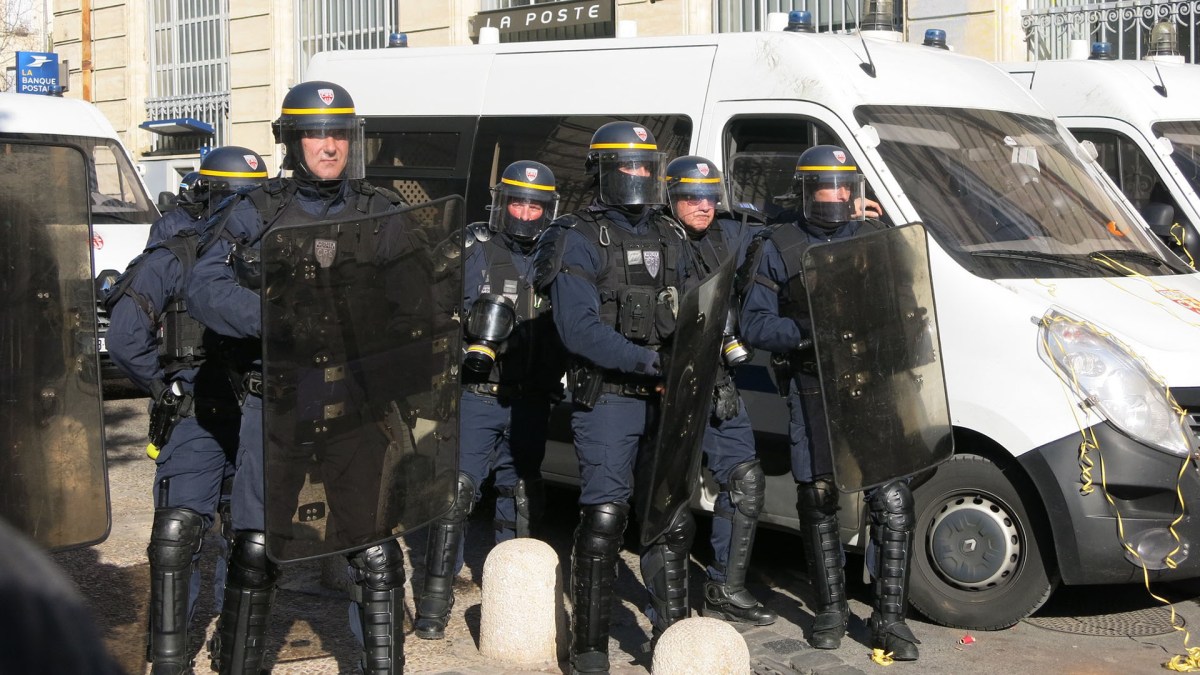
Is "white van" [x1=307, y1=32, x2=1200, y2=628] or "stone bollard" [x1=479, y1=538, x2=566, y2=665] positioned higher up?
"white van" [x1=307, y1=32, x2=1200, y2=628]

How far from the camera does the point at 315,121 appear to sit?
4.30 m

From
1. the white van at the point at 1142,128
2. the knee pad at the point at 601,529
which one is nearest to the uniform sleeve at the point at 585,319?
the knee pad at the point at 601,529

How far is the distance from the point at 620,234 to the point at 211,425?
1.47 meters

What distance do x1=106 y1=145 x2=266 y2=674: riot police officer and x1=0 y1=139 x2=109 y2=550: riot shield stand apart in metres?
0.51

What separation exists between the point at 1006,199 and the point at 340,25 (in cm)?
1533

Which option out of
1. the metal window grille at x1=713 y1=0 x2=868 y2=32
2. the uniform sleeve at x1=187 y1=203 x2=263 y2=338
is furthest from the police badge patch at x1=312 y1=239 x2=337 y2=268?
the metal window grille at x1=713 y1=0 x2=868 y2=32

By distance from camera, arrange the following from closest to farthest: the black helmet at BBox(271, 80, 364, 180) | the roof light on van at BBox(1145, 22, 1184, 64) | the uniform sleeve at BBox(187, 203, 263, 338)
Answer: the uniform sleeve at BBox(187, 203, 263, 338) → the black helmet at BBox(271, 80, 364, 180) → the roof light on van at BBox(1145, 22, 1184, 64)

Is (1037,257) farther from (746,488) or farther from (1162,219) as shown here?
(1162,219)

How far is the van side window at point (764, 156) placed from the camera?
6.26 metres

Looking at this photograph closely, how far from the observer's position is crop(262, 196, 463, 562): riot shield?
12.6 feet

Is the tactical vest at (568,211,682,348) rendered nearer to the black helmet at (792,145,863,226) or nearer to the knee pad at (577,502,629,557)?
the knee pad at (577,502,629,557)

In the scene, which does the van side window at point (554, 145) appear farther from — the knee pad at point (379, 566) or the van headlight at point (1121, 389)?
the knee pad at point (379, 566)

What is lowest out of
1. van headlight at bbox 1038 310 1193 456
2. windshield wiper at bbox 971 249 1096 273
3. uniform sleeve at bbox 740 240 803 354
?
van headlight at bbox 1038 310 1193 456

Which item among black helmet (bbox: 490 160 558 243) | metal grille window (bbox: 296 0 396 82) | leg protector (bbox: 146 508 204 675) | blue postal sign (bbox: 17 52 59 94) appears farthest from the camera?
metal grille window (bbox: 296 0 396 82)
